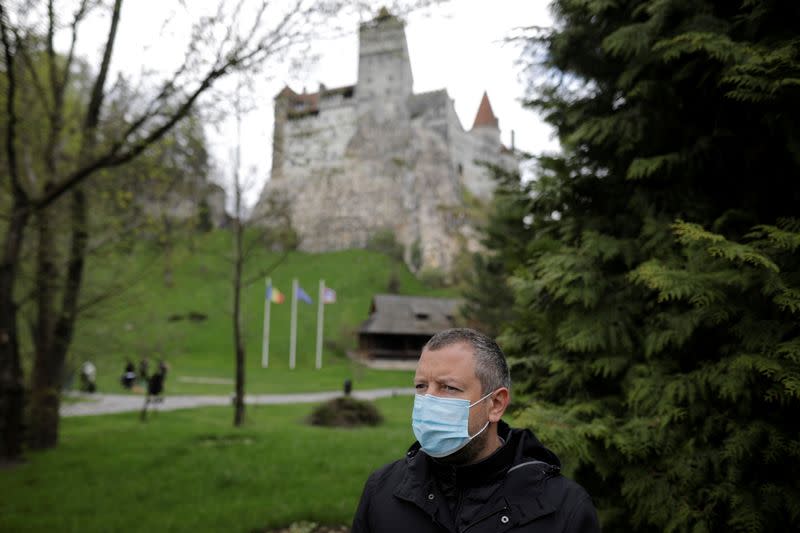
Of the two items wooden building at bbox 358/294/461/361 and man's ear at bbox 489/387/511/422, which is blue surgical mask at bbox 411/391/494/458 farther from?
wooden building at bbox 358/294/461/361

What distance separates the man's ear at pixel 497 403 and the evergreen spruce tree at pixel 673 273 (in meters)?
2.00

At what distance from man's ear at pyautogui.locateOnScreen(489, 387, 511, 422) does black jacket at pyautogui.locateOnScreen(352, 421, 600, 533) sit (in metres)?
0.11

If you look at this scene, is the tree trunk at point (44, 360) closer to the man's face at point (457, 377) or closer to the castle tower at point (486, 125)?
the man's face at point (457, 377)

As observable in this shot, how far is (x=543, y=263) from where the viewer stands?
5.36 m

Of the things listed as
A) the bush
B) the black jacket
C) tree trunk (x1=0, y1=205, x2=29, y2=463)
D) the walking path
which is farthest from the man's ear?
the walking path

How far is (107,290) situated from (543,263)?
11.4 meters

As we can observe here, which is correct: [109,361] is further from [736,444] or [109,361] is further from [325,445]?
[736,444]

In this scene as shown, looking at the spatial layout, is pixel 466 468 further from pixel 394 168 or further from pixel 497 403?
pixel 394 168

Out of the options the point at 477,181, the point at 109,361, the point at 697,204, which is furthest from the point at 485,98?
the point at 697,204

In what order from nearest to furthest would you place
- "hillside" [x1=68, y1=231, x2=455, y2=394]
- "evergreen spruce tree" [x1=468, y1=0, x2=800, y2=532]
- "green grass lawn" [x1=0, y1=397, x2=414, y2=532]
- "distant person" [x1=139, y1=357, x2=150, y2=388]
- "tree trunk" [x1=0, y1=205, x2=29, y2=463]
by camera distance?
1. "evergreen spruce tree" [x1=468, y1=0, x2=800, y2=532]
2. "green grass lawn" [x1=0, y1=397, x2=414, y2=532]
3. "tree trunk" [x1=0, y1=205, x2=29, y2=463]
4. "hillside" [x1=68, y1=231, x2=455, y2=394]
5. "distant person" [x1=139, y1=357, x2=150, y2=388]

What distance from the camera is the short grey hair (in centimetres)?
253

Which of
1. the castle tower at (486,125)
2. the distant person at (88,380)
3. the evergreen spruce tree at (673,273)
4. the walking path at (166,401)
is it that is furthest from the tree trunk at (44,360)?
the castle tower at (486,125)

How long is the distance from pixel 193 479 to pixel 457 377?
8.05m

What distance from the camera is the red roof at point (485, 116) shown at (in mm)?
102250
